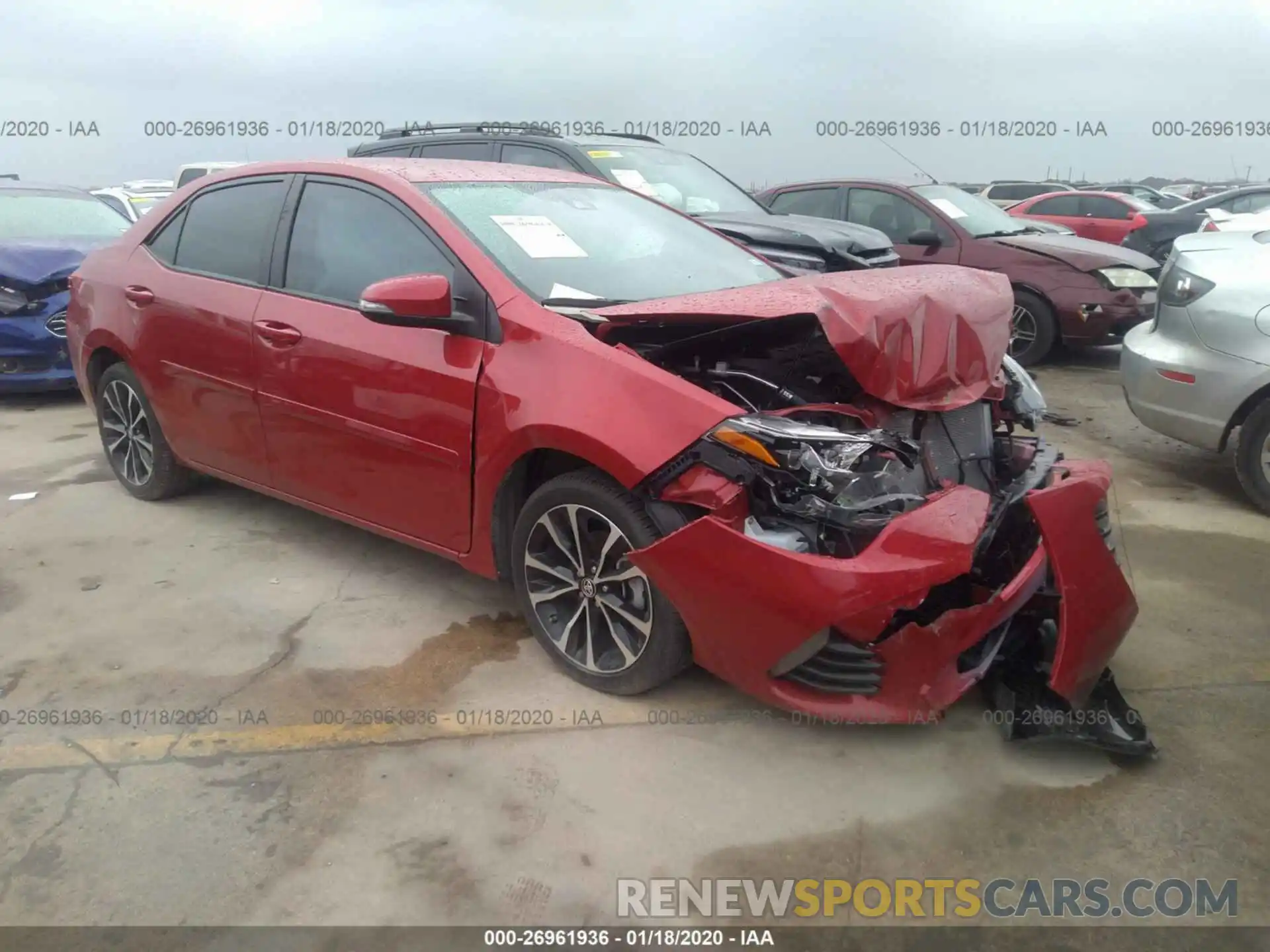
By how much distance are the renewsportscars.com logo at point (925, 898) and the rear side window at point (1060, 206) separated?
1560 centimetres

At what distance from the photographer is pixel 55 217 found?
8.15 m

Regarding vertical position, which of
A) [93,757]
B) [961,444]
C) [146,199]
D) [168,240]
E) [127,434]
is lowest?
[93,757]

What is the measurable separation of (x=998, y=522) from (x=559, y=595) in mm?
1365

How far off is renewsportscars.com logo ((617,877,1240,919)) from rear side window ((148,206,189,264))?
358cm

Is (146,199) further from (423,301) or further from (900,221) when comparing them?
(423,301)

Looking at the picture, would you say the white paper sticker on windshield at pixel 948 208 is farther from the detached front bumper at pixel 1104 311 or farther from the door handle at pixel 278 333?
the door handle at pixel 278 333

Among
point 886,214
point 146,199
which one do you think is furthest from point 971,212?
point 146,199

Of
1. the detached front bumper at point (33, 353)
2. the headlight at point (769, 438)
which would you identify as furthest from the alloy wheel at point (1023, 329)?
the detached front bumper at point (33, 353)

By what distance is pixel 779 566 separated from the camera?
2.52 m

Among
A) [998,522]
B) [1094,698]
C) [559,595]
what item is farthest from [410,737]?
[1094,698]

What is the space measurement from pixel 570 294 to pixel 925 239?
5445 mm

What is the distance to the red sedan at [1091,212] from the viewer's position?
49.3 ft

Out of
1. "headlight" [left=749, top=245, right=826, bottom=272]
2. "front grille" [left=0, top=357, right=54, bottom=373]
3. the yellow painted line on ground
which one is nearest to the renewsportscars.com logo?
the yellow painted line on ground

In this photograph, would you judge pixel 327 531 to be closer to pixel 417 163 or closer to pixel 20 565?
pixel 20 565
